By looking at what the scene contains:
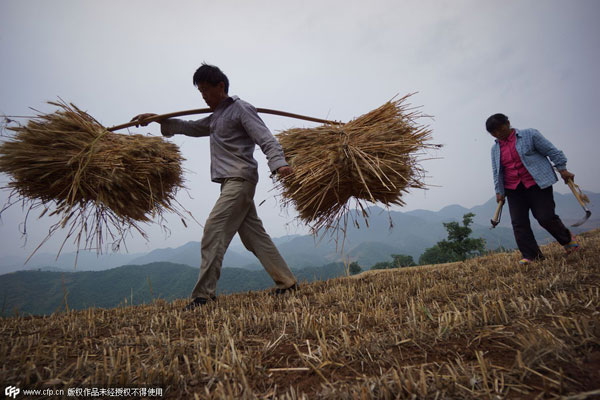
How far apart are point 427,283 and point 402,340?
157 centimetres

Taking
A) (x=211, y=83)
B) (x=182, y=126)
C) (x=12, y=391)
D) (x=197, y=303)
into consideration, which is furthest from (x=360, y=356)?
(x=182, y=126)

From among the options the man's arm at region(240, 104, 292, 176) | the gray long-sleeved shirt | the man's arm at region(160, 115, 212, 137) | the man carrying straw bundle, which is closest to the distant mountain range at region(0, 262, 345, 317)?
the man carrying straw bundle

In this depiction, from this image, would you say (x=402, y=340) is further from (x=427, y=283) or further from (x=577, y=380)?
(x=427, y=283)

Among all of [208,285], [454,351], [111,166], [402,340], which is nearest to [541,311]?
[454,351]

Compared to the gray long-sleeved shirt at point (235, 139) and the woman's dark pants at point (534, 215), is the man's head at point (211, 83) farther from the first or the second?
the woman's dark pants at point (534, 215)

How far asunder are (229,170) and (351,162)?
107 centimetres

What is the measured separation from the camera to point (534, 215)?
9.80ft

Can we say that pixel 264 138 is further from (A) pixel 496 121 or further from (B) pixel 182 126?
(A) pixel 496 121

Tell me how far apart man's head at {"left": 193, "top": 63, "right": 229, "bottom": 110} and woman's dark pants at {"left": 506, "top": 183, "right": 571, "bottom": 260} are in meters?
3.30

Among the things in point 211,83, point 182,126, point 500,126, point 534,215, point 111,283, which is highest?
point 211,83

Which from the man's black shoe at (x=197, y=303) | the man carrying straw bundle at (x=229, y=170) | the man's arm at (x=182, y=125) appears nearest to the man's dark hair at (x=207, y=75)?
the man carrying straw bundle at (x=229, y=170)

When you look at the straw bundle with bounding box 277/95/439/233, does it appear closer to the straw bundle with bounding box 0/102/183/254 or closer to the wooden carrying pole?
the wooden carrying pole

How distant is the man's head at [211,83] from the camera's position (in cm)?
246

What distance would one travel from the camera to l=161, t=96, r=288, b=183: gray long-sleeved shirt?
94.0 inches
